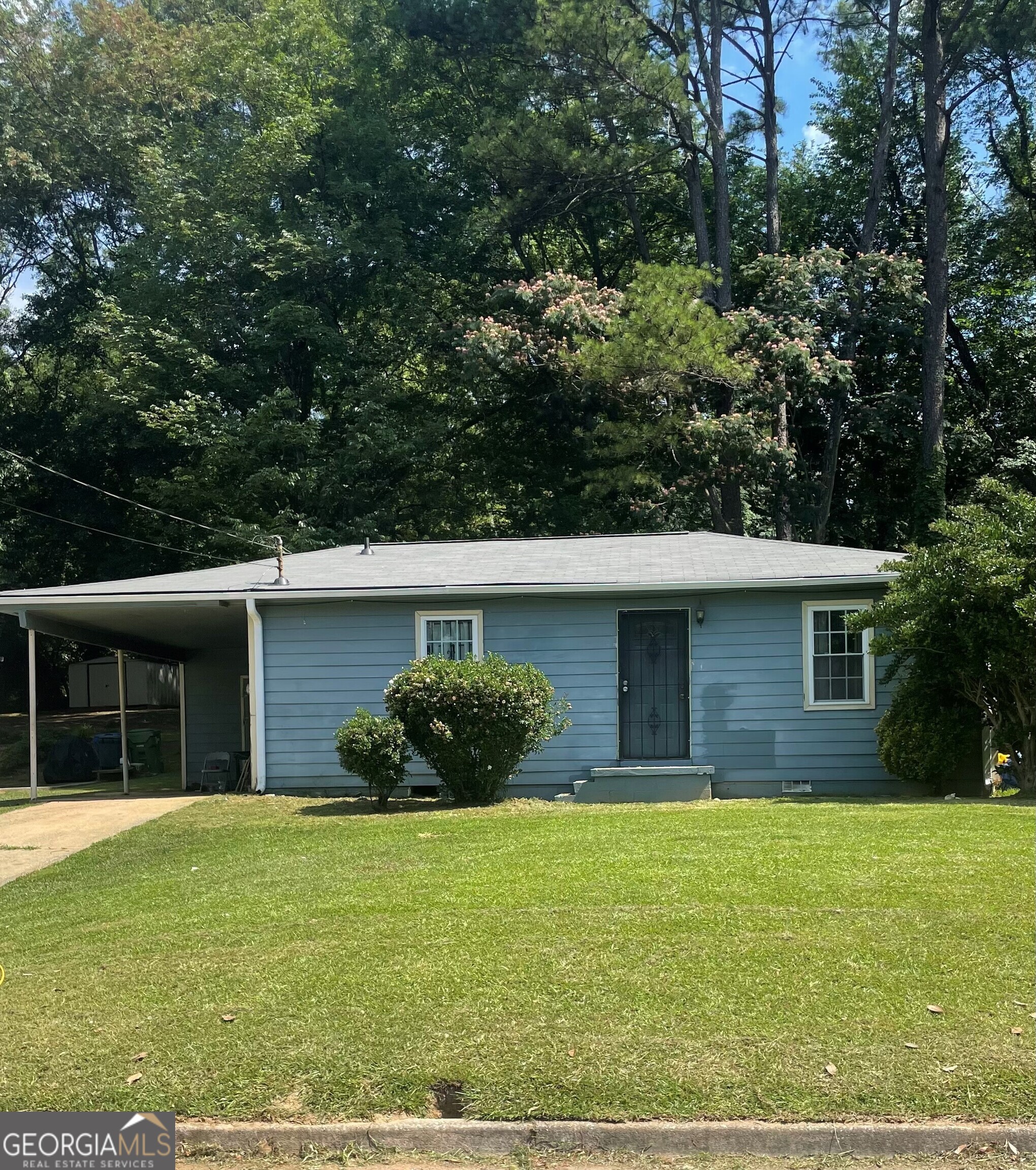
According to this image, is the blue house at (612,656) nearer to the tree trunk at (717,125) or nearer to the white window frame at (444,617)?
the white window frame at (444,617)

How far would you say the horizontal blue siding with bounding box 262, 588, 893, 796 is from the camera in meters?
13.7

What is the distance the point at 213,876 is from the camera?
8547 millimetres

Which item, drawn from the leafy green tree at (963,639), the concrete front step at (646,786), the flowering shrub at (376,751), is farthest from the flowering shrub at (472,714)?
the leafy green tree at (963,639)

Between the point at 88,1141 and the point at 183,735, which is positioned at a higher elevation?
the point at 183,735

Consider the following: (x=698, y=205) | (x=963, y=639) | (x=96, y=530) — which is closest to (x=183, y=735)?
(x=96, y=530)

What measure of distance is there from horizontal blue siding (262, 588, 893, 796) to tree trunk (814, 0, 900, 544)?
11097 mm

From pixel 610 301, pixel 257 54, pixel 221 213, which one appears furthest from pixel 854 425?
pixel 257 54

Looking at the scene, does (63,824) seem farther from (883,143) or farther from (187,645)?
(883,143)

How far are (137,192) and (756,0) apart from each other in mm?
15092

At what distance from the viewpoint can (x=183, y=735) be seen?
1889 centimetres

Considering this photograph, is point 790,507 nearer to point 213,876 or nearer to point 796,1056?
point 213,876

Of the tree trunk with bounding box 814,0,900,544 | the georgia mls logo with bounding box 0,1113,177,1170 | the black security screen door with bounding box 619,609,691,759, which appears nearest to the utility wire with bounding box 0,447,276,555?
the black security screen door with bounding box 619,609,691,759

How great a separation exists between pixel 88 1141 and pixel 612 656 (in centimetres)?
1000

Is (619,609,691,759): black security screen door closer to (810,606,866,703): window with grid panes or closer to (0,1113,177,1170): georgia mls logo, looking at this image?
(810,606,866,703): window with grid panes
